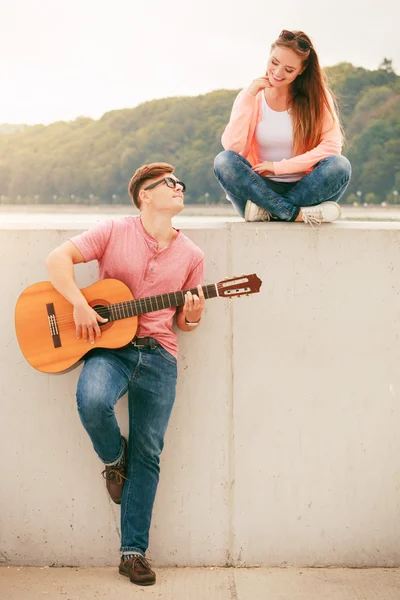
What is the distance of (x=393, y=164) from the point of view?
32.0 ft

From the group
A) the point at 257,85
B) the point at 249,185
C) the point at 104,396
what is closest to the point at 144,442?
the point at 104,396

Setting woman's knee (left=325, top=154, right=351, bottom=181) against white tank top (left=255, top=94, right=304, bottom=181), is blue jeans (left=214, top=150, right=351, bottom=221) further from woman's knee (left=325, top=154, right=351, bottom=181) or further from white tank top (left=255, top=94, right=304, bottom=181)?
white tank top (left=255, top=94, right=304, bottom=181)

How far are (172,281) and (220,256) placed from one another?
1.14 ft

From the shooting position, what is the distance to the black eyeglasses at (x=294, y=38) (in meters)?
2.93

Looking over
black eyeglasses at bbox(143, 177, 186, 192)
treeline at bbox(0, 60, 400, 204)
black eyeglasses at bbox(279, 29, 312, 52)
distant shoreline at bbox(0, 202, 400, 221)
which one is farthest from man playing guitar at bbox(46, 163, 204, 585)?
treeline at bbox(0, 60, 400, 204)

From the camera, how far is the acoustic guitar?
270 cm

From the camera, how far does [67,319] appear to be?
2.71 metres

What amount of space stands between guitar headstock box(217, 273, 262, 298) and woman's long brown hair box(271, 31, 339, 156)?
2.59ft

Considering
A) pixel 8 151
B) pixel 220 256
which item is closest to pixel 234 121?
pixel 220 256

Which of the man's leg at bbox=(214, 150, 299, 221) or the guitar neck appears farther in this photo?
the man's leg at bbox=(214, 150, 299, 221)

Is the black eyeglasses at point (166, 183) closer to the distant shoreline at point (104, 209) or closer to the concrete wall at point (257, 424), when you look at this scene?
the concrete wall at point (257, 424)

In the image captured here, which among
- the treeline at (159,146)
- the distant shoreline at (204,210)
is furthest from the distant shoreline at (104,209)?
the treeline at (159,146)

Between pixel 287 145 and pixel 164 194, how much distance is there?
0.71 metres

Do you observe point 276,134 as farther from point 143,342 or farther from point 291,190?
point 143,342
